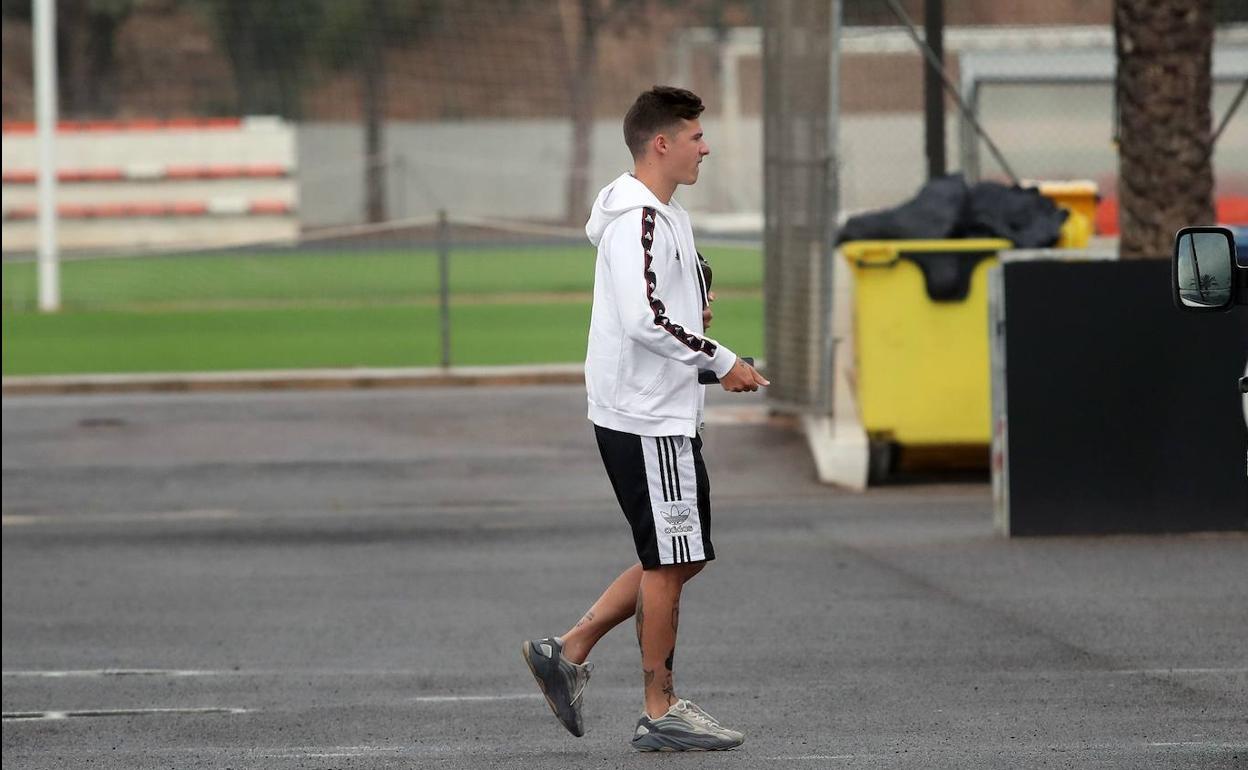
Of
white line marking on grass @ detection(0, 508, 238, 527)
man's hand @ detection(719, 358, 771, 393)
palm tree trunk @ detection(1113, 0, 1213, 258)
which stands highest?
palm tree trunk @ detection(1113, 0, 1213, 258)

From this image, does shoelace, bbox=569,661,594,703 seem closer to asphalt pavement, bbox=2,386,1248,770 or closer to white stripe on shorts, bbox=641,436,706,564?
asphalt pavement, bbox=2,386,1248,770

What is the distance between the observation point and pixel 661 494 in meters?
5.92

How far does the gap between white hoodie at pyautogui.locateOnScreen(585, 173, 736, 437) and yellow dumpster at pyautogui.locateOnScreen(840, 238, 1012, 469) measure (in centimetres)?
644

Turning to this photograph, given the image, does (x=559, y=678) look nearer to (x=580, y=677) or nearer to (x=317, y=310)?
(x=580, y=677)

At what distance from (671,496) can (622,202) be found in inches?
31.7

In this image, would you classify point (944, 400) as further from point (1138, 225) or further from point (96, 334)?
point (96, 334)

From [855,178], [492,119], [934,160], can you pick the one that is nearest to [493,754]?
[934,160]

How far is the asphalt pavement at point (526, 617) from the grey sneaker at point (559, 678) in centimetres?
12

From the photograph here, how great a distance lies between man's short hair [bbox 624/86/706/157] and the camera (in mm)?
5898

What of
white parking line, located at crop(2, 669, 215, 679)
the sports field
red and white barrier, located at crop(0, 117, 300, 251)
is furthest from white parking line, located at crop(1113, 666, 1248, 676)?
red and white barrier, located at crop(0, 117, 300, 251)

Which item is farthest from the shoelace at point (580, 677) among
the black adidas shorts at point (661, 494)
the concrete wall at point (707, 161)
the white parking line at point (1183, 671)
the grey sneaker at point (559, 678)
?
the concrete wall at point (707, 161)

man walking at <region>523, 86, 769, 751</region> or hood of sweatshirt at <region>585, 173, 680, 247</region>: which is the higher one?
hood of sweatshirt at <region>585, 173, 680, 247</region>

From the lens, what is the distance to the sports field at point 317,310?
71.3ft

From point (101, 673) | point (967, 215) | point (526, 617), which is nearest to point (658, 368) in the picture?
point (101, 673)
